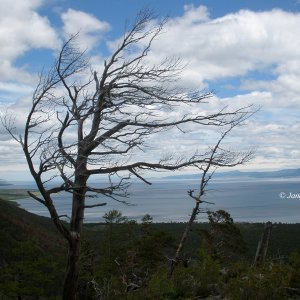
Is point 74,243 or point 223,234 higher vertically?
point 223,234

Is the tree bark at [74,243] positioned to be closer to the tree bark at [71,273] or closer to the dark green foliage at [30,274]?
the tree bark at [71,273]

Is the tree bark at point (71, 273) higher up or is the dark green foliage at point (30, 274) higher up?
the tree bark at point (71, 273)

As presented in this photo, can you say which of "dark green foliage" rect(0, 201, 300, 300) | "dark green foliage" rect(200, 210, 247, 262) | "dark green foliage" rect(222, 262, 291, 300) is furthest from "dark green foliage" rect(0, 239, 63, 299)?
"dark green foliage" rect(222, 262, 291, 300)

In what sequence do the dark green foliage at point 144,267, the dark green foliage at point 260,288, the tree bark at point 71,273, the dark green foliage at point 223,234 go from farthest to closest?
the dark green foliage at point 223,234 < the tree bark at point 71,273 < the dark green foliage at point 144,267 < the dark green foliage at point 260,288

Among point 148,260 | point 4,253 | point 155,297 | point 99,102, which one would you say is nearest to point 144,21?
point 99,102

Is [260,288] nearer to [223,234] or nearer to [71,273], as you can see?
[71,273]

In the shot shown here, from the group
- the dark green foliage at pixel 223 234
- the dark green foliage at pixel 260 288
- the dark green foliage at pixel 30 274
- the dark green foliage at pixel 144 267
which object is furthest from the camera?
the dark green foliage at pixel 223 234

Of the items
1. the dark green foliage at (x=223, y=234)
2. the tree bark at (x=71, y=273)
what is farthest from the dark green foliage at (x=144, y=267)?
the tree bark at (x=71, y=273)

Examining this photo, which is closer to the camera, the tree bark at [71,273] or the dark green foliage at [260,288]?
the dark green foliage at [260,288]

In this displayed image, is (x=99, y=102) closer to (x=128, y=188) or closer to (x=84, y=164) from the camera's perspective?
(x=84, y=164)

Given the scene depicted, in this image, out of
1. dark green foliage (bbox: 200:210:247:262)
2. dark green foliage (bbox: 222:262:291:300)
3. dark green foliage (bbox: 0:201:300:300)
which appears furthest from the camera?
dark green foliage (bbox: 200:210:247:262)

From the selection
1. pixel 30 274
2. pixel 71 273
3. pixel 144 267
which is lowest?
pixel 30 274

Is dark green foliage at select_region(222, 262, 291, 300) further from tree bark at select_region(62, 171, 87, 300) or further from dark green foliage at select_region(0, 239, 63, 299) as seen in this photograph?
dark green foliage at select_region(0, 239, 63, 299)

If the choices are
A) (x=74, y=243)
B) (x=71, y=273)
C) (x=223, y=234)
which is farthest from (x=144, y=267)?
(x=74, y=243)
